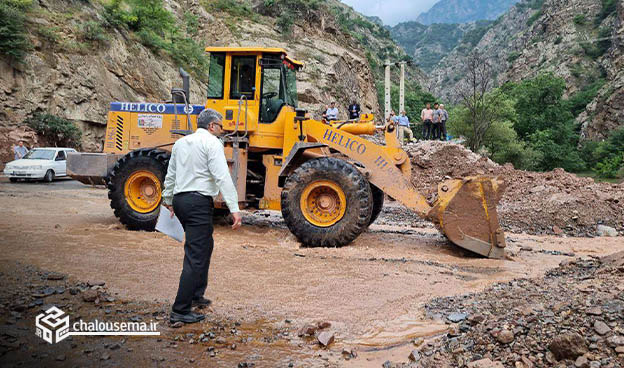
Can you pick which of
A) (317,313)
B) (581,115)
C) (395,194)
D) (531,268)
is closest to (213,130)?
(317,313)

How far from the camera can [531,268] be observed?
6.43 metres

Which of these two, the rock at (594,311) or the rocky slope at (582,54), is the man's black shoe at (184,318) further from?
the rocky slope at (582,54)

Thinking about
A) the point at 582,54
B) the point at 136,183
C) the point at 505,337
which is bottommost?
the point at 505,337

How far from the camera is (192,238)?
3.98 m

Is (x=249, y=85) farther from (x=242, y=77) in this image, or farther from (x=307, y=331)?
(x=307, y=331)

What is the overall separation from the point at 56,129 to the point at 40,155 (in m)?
3.30

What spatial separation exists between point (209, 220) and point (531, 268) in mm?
4701

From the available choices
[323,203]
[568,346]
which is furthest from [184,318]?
[323,203]

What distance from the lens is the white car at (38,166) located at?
623 inches

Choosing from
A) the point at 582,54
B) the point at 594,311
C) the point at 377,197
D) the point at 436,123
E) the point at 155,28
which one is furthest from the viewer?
the point at 582,54

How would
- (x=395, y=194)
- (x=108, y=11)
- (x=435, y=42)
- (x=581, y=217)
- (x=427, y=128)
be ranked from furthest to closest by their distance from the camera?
(x=435, y=42) → (x=108, y=11) → (x=427, y=128) → (x=581, y=217) → (x=395, y=194)

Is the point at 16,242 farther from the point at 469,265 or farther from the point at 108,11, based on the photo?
the point at 108,11

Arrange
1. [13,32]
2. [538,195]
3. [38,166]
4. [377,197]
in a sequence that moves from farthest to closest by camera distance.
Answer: [13,32]
[38,166]
[538,195]
[377,197]

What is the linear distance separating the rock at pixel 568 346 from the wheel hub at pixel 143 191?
687cm
